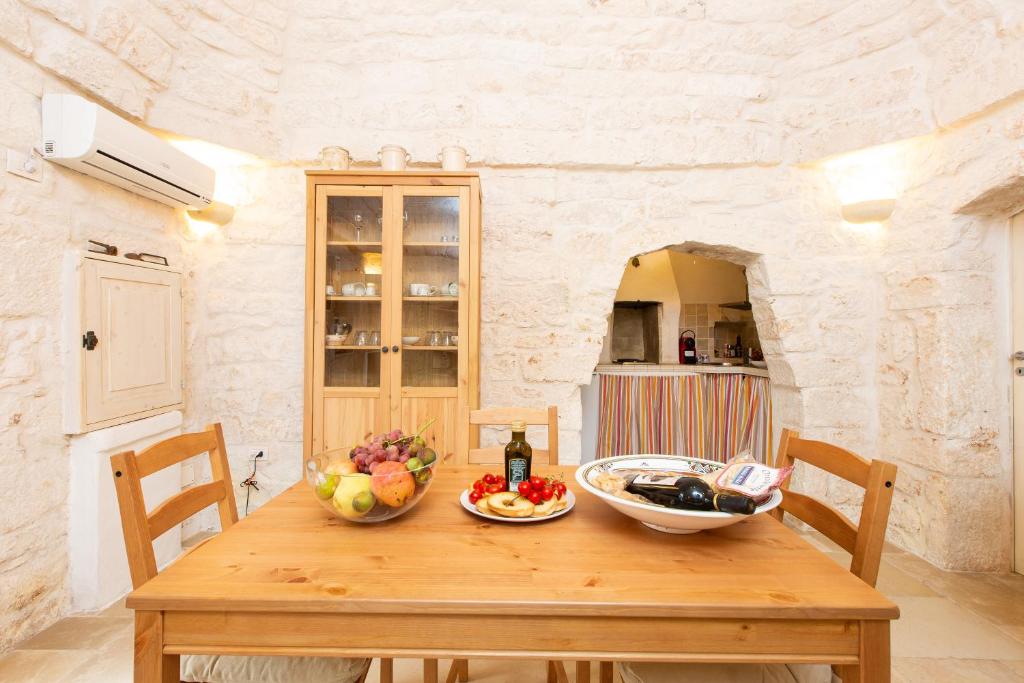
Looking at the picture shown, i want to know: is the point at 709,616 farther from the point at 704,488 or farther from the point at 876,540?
the point at 876,540

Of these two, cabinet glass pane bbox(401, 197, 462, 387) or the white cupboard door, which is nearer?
the white cupboard door

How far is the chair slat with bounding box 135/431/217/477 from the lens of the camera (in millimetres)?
1084

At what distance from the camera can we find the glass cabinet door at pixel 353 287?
2488mm

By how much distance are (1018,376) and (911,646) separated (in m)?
1.45

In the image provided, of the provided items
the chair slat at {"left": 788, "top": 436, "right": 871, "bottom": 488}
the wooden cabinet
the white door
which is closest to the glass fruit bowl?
the chair slat at {"left": 788, "top": 436, "right": 871, "bottom": 488}

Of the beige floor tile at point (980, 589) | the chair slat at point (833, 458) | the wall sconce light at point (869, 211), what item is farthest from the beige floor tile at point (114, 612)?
the wall sconce light at point (869, 211)

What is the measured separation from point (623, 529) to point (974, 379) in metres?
2.39

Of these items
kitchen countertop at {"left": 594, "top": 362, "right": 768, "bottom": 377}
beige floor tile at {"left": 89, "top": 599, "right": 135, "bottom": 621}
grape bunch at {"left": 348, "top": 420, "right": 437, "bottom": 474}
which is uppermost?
kitchen countertop at {"left": 594, "top": 362, "right": 768, "bottom": 377}

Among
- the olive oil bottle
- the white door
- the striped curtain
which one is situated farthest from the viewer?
the striped curtain

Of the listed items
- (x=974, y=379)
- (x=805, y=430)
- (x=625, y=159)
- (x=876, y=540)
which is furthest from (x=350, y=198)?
(x=974, y=379)

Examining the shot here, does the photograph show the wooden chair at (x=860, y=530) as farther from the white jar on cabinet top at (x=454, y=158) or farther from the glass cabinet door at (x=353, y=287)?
the white jar on cabinet top at (x=454, y=158)

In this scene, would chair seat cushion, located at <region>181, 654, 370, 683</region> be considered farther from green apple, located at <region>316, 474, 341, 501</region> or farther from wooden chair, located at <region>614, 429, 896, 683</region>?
wooden chair, located at <region>614, 429, 896, 683</region>

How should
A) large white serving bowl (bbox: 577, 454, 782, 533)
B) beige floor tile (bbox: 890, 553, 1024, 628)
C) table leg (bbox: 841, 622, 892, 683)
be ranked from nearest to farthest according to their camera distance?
1. table leg (bbox: 841, 622, 892, 683)
2. large white serving bowl (bbox: 577, 454, 782, 533)
3. beige floor tile (bbox: 890, 553, 1024, 628)

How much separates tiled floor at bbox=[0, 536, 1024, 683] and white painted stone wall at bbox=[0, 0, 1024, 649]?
338 mm
